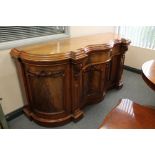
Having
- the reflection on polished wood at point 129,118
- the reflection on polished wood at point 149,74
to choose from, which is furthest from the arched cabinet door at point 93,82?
the reflection on polished wood at point 129,118

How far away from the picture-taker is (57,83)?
60.4 inches

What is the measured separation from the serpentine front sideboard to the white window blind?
0.48 feet

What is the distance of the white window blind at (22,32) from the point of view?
5.06 ft

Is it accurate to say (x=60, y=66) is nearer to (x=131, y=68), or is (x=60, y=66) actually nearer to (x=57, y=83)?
(x=57, y=83)

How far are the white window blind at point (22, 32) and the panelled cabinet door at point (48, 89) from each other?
0.42 metres

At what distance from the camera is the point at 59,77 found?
150 cm

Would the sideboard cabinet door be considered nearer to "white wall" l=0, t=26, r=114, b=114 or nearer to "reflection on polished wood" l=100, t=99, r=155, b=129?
"white wall" l=0, t=26, r=114, b=114

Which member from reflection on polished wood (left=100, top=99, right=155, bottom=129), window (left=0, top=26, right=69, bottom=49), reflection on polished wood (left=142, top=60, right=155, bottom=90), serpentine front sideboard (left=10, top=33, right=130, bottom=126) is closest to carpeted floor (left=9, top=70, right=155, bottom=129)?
serpentine front sideboard (left=10, top=33, right=130, bottom=126)

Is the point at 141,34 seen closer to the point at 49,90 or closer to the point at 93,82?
the point at 93,82

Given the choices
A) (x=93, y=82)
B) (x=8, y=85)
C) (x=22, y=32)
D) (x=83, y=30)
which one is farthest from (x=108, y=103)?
(x=22, y=32)

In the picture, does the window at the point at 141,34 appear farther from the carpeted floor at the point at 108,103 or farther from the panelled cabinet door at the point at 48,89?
the panelled cabinet door at the point at 48,89

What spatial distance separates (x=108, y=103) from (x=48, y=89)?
3.30ft

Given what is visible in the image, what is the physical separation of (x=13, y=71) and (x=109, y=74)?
1.29m
